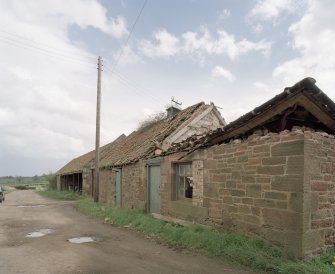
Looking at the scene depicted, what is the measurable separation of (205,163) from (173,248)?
256cm

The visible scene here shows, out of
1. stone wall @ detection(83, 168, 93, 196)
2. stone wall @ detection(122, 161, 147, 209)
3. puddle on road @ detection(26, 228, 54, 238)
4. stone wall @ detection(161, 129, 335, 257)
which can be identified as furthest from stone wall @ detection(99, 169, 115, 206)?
stone wall @ detection(161, 129, 335, 257)

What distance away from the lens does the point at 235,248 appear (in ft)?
23.6

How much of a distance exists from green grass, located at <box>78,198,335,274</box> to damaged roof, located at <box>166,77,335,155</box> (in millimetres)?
→ 2568

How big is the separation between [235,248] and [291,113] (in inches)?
128

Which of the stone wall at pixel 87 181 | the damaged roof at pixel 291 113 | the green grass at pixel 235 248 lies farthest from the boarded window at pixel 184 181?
the stone wall at pixel 87 181

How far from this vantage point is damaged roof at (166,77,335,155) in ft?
21.7

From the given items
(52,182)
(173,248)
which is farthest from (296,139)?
(52,182)

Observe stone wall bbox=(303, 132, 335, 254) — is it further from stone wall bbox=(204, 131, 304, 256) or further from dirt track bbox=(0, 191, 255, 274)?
dirt track bbox=(0, 191, 255, 274)

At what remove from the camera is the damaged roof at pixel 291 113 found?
6613 millimetres

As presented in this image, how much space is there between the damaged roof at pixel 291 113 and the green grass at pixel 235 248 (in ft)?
8.43

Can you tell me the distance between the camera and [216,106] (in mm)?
16422

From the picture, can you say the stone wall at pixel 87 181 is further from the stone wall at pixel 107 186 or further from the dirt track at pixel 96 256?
the dirt track at pixel 96 256

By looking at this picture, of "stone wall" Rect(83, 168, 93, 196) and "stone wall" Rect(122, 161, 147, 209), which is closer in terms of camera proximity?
"stone wall" Rect(122, 161, 147, 209)

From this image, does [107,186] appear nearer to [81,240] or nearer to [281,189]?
[81,240]
